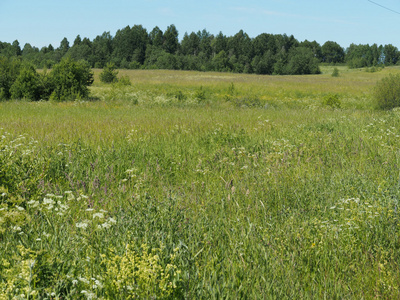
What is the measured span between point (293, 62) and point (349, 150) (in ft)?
299

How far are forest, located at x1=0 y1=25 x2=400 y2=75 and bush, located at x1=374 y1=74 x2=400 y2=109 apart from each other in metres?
66.6

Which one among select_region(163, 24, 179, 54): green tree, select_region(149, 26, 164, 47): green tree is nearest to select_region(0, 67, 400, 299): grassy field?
select_region(149, 26, 164, 47): green tree

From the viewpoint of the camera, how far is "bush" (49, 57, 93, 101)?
67.5 feet

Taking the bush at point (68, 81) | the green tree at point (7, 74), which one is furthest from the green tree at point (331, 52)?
the green tree at point (7, 74)

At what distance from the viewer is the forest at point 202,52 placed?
89.3m

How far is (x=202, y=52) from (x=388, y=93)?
9877 cm

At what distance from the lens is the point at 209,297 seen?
1.93 meters

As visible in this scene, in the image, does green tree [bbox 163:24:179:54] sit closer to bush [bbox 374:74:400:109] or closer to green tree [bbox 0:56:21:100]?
green tree [bbox 0:56:21:100]

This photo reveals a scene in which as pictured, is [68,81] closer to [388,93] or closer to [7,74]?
[7,74]

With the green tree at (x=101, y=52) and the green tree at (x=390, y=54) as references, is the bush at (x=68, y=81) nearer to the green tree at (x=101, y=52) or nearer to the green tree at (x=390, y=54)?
the green tree at (x=101, y=52)

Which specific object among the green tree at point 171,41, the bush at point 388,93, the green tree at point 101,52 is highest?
the green tree at point 171,41

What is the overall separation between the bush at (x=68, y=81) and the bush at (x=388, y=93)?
54.7ft

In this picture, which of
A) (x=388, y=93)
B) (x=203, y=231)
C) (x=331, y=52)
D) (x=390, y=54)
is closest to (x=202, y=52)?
(x=331, y=52)

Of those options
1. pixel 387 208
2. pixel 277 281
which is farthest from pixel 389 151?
pixel 277 281
